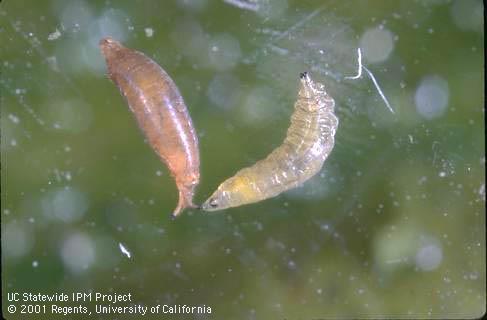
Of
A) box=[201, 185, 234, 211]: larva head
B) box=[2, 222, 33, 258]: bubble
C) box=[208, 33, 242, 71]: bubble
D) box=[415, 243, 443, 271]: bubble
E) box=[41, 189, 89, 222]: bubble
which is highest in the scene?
box=[208, 33, 242, 71]: bubble

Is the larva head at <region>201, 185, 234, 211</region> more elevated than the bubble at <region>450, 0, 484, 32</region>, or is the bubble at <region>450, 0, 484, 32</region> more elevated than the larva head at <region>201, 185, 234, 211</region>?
the bubble at <region>450, 0, 484, 32</region>

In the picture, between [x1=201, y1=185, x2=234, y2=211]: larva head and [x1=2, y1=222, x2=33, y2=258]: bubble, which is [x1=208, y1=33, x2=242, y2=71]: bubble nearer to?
[x1=201, y1=185, x2=234, y2=211]: larva head

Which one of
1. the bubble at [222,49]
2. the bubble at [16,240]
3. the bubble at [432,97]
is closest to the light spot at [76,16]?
the bubble at [222,49]

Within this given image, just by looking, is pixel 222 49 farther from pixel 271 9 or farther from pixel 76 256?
pixel 76 256

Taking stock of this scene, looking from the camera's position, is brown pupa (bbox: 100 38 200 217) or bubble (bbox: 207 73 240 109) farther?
bubble (bbox: 207 73 240 109)

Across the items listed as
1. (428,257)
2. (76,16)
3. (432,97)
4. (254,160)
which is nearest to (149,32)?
(76,16)

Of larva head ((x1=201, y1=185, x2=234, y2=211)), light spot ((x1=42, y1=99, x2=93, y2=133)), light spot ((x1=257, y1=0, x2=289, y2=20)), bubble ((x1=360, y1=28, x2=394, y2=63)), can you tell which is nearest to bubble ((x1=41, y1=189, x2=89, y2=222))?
light spot ((x1=42, y1=99, x2=93, y2=133))

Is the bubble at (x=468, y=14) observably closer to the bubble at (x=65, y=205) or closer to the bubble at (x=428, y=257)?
the bubble at (x=428, y=257)
